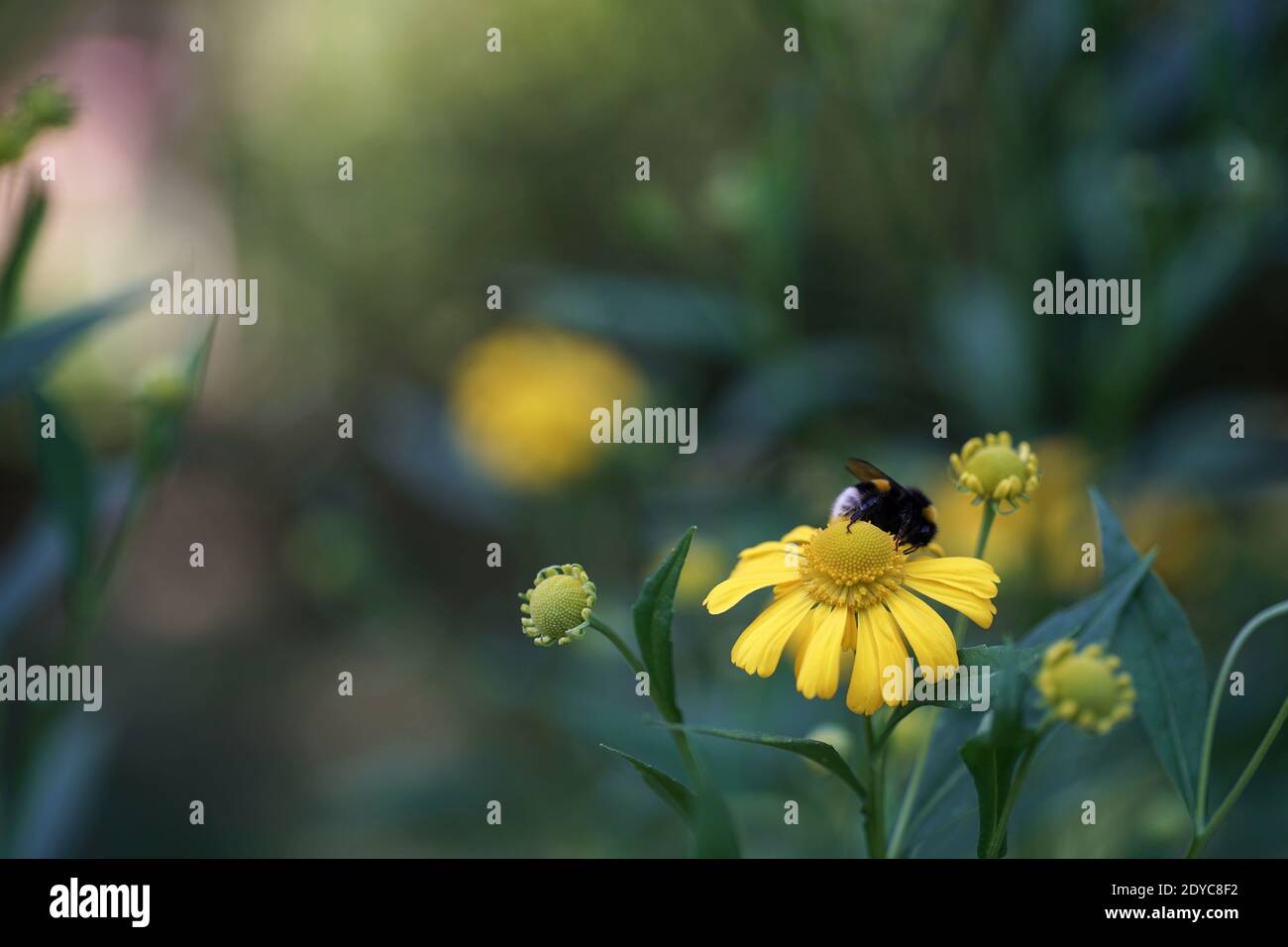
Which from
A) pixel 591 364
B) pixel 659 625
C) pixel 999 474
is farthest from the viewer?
pixel 591 364

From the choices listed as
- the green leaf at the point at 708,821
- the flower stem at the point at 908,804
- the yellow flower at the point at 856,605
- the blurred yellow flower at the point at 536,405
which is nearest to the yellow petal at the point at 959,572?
the yellow flower at the point at 856,605

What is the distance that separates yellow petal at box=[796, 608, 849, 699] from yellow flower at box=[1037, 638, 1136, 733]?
0.46ft

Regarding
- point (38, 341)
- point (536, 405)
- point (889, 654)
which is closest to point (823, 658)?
point (889, 654)

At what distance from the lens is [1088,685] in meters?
0.61

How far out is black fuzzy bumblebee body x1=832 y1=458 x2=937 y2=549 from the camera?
3.00ft

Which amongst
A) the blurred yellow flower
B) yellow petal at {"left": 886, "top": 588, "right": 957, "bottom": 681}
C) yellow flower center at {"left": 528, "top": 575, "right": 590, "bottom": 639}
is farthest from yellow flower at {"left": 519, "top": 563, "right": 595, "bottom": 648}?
the blurred yellow flower

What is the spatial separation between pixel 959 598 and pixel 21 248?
2.82 feet

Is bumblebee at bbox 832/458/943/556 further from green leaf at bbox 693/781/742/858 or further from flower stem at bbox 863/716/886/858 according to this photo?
green leaf at bbox 693/781/742/858

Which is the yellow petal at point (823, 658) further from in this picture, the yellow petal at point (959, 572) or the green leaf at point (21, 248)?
the green leaf at point (21, 248)

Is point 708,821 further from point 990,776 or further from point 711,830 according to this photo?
→ point 990,776

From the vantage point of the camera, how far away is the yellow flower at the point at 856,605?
717 mm

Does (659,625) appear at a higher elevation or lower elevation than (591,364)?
lower

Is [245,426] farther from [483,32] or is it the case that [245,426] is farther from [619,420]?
[619,420]

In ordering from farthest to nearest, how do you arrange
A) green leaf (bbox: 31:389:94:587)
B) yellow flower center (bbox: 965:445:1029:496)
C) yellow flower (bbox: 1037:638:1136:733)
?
green leaf (bbox: 31:389:94:587) → yellow flower center (bbox: 965:445:1029:496) → yellow flower (bbox: 1037:638:1136:733)
